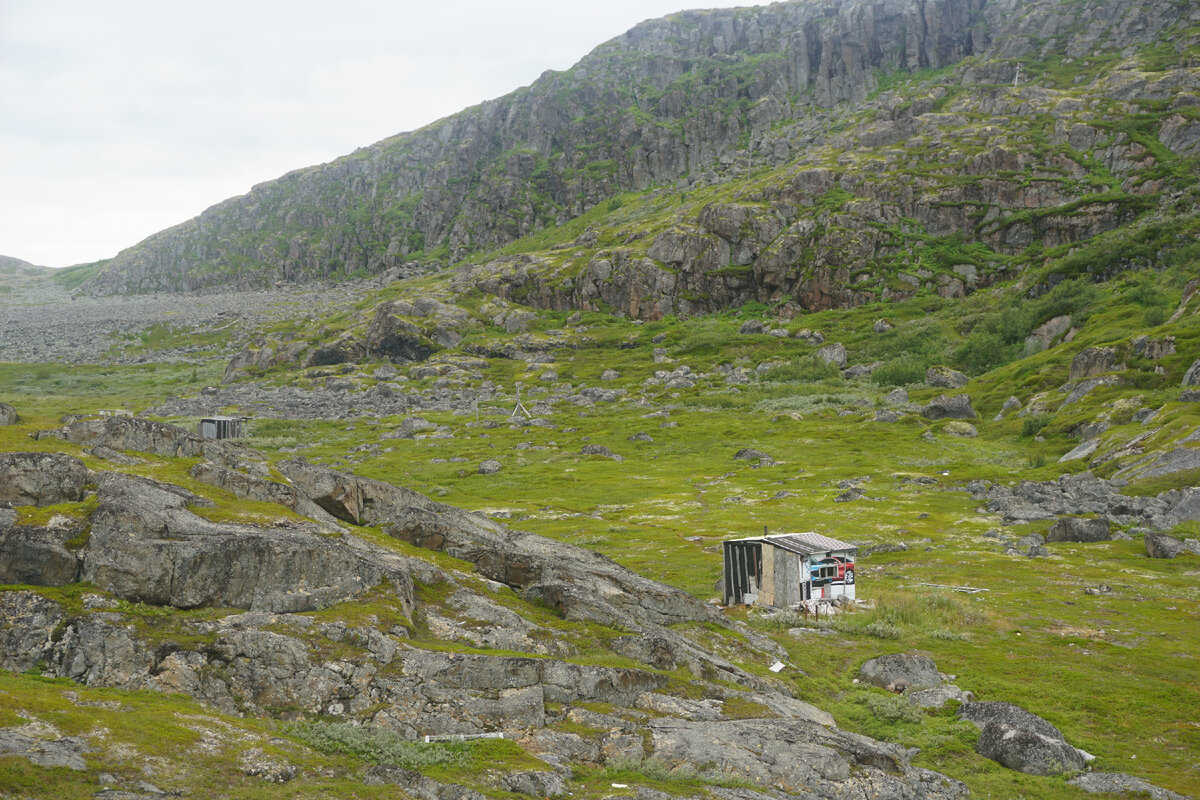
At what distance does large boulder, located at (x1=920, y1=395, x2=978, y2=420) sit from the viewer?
4503 inches

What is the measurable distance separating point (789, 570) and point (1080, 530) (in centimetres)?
3254

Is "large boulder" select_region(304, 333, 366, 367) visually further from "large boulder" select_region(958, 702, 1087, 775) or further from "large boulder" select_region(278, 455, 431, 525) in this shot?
"large boulder" select_region(958, 702, 1087, 775)

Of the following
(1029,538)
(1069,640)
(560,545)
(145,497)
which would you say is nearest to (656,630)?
(560,545)

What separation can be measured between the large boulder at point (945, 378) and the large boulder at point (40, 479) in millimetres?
139766

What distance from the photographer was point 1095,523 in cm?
6041

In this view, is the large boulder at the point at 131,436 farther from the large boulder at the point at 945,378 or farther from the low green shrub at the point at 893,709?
the large boulder at the point at 945,378

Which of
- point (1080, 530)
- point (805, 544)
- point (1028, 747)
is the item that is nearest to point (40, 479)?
point (1028, 747)

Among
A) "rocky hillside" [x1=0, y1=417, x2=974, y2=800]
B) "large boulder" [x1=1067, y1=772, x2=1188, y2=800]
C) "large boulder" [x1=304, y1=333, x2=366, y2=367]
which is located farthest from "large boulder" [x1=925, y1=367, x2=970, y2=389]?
"large boulder" [x1=304, y1=333, x2=366, y2=367]

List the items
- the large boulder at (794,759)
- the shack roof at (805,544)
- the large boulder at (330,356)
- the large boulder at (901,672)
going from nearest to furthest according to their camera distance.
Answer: the large boulder at (794,759)
the large boulder at (901,672)
the shack roof at (805,544)
the large boulder at (330,356)

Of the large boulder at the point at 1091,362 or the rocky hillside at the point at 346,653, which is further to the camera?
the large boulder at the point at 1091,362

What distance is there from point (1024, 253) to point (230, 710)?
710 ft

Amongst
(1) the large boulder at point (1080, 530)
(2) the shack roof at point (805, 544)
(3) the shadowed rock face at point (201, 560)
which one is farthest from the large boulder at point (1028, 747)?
(1) the large boulder at point (1080, 530)

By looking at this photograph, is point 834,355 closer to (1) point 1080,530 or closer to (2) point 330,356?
(1) point 1080,530

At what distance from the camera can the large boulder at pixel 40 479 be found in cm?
2247
